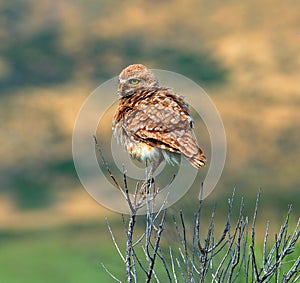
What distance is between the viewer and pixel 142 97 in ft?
12.1

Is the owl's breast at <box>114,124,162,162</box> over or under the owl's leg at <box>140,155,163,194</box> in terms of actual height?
over

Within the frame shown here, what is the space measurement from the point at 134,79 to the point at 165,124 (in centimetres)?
35

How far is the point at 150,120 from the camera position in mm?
3582

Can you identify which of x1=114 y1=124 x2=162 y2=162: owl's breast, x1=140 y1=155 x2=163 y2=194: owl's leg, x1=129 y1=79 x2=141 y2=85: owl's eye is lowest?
x1=140 y1=155 x2=163 y2=194: owl's leg

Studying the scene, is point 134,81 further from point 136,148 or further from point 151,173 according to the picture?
point 151,173

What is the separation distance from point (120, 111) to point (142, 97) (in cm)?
17

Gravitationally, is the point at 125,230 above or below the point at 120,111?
below

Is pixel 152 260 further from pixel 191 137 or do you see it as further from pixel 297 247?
pixel 297 247

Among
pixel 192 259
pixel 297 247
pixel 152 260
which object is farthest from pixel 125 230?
pixel 297 247

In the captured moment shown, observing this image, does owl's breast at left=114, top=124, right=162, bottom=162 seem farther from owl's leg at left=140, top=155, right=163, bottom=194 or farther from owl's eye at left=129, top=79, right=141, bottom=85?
owl's eye at left=129, top=79, right=141, bottom=85

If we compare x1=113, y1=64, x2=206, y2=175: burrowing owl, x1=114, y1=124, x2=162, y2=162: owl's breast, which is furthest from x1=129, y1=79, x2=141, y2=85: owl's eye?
x1=114, y1=124, x2=162, y2=162: owl's breast

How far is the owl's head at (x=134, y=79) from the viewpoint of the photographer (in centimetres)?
360

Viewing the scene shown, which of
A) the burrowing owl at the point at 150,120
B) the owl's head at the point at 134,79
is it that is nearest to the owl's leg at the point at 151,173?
the burrowing owl at the point at 150,120

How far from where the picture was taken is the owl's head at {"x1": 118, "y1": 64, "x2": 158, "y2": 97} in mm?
3597
